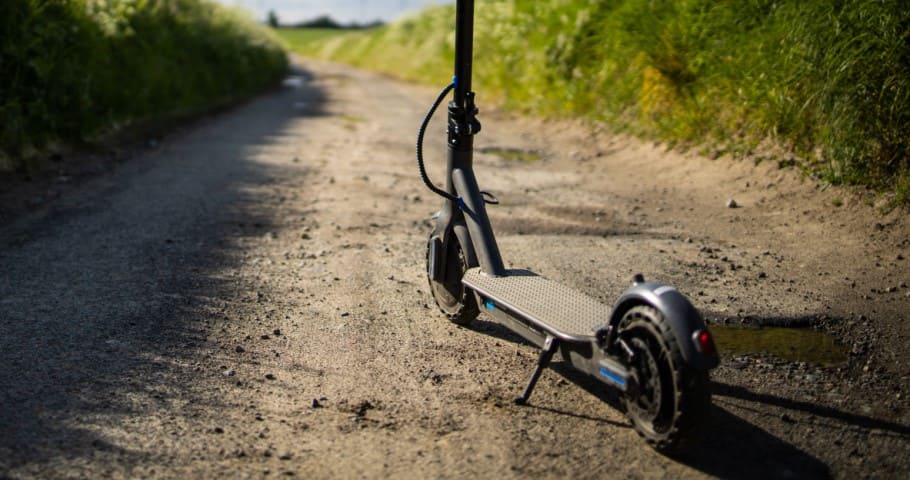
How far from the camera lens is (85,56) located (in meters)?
9.43

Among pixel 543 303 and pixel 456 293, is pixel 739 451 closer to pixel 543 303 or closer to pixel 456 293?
pixel 543 303

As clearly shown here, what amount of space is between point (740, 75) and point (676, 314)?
570 cm

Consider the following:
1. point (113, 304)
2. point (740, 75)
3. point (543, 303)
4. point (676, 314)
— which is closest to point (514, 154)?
point (740, 75)

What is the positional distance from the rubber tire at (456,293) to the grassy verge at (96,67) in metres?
5.52

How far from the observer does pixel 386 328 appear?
3.96 meters

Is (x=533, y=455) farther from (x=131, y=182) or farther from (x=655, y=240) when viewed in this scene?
(x=131, y=182)

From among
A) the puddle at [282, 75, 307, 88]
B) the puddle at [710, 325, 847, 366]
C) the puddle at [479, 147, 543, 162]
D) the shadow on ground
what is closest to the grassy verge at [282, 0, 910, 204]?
the puddle at [479, 147, 543, 162]

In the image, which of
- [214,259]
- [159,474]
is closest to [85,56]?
[214,259]

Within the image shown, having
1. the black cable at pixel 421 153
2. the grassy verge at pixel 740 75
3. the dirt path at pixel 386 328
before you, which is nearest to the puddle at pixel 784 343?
the dirt path at pixel 386 328

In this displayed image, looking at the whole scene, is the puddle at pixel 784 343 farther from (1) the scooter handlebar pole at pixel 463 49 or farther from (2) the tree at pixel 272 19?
(2) the tree at pixel 272 19

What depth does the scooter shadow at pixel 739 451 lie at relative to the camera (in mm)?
2619

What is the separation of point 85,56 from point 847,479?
31.4ft

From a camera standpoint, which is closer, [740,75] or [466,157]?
[466,157]

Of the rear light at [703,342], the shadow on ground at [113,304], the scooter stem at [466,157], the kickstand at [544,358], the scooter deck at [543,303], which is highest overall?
the scooter stem at [466,157]
